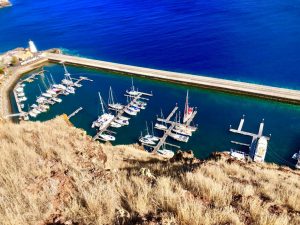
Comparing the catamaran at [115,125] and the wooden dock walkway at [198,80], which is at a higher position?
the wooden dock walkway at [198,80]

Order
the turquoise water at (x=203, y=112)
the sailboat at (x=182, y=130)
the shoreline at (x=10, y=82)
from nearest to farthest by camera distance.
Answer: the turquoise water at (x=203, y=112), the sailboat at (x=182, y=130), the shoreline at (x=10, y=82)

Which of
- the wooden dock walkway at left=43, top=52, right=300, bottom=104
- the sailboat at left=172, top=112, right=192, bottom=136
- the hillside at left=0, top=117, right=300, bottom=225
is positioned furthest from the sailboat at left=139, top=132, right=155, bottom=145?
the hillside at left=0, top=117, right=300, bottom=225

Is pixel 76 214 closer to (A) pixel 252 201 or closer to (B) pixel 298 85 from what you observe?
(A) pixel 252 201

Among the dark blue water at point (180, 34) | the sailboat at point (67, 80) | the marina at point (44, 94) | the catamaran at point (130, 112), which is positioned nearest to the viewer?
the catamaran at point (130, 112)

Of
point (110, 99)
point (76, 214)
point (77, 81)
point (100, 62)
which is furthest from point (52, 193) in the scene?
point (100, 62)

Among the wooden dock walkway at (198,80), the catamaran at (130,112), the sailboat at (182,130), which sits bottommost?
the sailboat at (182,130)

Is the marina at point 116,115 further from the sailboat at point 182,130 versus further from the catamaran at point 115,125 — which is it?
the sailboat at point 182,130

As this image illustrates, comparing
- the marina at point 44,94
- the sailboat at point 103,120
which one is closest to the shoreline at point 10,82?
the marina at point 44,94
